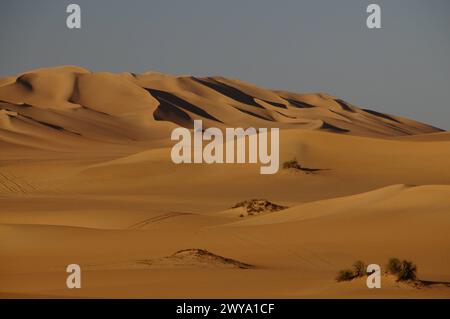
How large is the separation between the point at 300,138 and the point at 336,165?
3695mm

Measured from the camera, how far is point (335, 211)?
27125 millimetres

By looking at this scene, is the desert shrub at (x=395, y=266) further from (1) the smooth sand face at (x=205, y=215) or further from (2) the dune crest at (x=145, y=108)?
(2) the dune crest at (x=145, y=108)

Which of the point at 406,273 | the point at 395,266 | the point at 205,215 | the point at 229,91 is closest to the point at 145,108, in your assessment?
the point at 229,91

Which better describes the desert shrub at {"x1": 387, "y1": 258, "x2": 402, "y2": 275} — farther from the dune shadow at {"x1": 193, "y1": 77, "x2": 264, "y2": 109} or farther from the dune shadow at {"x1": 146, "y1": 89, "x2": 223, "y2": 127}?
the dune shadow at {"x1": 193, "y1": 77, "x2": 264, "y2": 109}

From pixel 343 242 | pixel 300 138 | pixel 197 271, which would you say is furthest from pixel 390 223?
pixel 300 138

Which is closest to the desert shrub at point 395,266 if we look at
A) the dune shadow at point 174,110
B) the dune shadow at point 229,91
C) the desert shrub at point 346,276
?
the desert shrub at point 346,276

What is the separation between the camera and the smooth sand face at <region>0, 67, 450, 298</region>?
18.9 metres

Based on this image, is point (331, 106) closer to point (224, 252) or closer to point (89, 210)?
point (89, 210)

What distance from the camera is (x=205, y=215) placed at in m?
29.6

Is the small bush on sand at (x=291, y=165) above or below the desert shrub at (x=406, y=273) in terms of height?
above

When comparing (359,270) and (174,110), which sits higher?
(174,110)

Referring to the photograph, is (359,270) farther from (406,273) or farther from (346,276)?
(406,273)

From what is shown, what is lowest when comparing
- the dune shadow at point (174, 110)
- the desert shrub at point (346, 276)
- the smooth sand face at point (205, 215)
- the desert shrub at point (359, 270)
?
the desert shrub at point (346, 276)

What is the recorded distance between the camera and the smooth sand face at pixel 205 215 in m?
18.9
